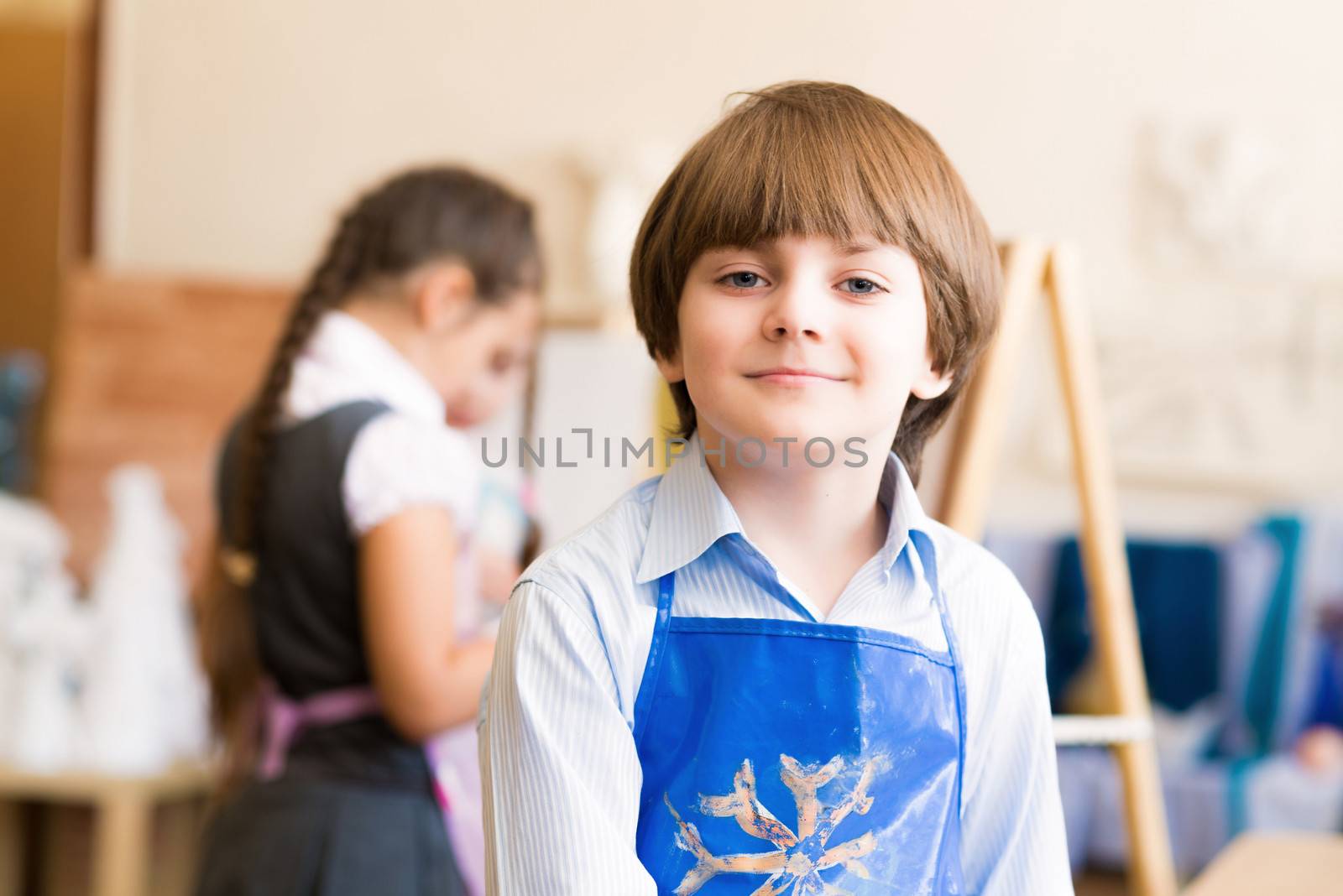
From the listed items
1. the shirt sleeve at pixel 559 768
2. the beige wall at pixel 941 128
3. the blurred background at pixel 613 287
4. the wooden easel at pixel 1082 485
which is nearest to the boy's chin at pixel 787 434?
the shirt sleeve at pixel 559 768

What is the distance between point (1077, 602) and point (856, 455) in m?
1.96

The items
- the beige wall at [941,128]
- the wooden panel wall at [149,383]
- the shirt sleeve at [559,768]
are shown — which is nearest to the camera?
the shirt sleeve at [559,768]

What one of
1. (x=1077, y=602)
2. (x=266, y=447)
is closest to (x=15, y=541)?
(x=266, y=447)

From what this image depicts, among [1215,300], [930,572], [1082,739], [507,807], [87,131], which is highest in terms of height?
[87,131]

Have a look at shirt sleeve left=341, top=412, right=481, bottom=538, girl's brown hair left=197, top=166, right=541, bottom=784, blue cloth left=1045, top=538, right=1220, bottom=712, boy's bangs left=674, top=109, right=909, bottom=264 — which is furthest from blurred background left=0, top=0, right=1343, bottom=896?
boy's bangs left=674, top=109, right=909, bottom=264

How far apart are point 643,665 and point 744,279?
0.22 meters

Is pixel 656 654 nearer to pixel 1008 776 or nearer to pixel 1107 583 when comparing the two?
pixel 1008 776

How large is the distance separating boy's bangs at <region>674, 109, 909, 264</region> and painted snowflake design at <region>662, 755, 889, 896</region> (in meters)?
0.29

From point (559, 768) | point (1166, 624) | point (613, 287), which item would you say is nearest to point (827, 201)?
point (559, 768)

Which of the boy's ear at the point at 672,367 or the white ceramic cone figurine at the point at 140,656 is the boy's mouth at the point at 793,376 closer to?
the boy's ear at the point at 672,367

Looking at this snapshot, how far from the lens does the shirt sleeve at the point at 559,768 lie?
702 mm

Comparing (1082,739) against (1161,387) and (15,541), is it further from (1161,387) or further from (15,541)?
(15,541)

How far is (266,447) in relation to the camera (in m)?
1.34

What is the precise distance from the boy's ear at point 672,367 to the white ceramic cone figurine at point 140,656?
5.77 ft
